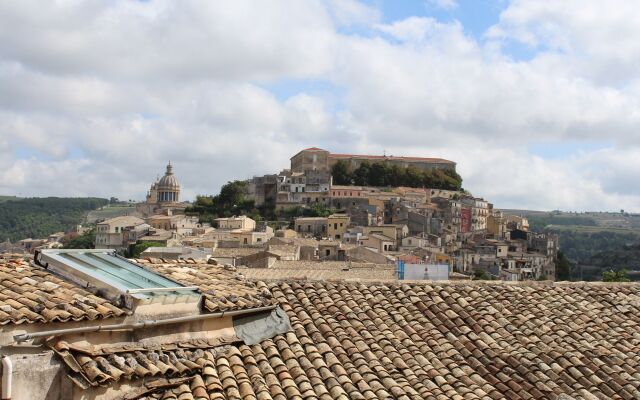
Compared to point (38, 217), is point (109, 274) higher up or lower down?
higher up

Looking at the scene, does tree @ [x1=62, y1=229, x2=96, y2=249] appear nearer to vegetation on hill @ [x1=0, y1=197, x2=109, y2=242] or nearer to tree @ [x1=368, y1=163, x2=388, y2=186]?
tree @ [x1=368, y1=163, x2=388, y2=186]

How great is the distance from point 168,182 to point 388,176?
32.7m

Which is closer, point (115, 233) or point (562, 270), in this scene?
point (562, 270)

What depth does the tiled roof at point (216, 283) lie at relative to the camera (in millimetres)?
8120

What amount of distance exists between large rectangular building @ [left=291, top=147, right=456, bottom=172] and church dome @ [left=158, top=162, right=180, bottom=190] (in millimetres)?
18046

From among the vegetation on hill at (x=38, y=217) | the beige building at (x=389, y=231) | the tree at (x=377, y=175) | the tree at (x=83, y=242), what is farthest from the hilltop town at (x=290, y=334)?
the vegetation on hill at (x=38, y=217)

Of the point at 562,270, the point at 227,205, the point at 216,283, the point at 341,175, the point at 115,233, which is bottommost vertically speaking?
the point at 562,270

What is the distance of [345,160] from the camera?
111m

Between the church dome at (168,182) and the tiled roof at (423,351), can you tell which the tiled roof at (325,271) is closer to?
the tiled roof at (423,351)

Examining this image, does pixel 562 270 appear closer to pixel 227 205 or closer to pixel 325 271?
pixel 227 205

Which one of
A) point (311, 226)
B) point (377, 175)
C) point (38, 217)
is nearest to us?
point (311, 226)

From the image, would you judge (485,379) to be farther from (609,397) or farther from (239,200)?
(239,200)

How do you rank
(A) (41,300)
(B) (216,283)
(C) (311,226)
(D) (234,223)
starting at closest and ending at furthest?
(A) (41,300) → (B) (216,283) → (D) (234,223) → (C) (311,226)

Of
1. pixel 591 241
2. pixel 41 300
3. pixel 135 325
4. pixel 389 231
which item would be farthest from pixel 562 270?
pixel 591 241
